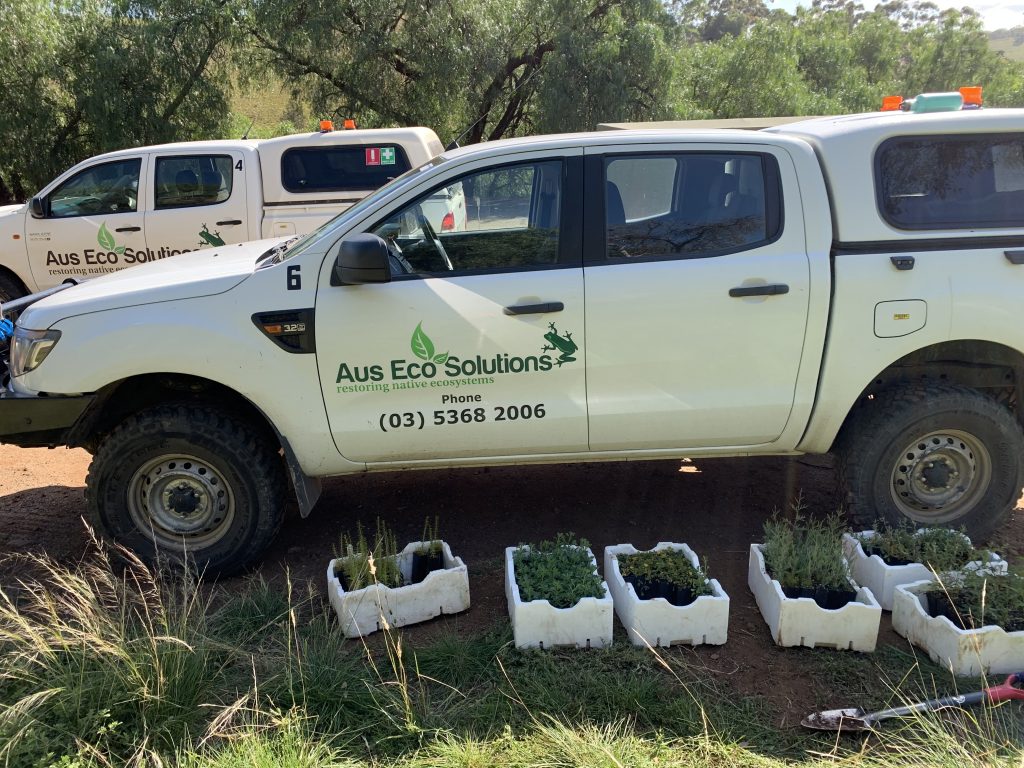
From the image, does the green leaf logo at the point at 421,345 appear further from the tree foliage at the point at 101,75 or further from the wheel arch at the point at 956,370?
the tree foliage at the point at 101,75

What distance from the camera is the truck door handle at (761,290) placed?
380 cm

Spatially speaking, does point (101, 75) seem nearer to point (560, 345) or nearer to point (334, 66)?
point (334, 66)

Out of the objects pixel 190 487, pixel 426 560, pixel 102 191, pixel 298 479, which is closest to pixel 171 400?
pixel 190 487

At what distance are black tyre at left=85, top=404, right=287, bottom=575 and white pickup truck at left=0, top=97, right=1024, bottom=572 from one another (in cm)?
1

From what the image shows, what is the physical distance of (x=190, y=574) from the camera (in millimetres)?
3986

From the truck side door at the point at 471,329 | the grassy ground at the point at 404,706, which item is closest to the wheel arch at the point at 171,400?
the truck side door at the point at 471,329

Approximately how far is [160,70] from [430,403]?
1320 centimetres

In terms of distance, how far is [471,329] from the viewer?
379 cm

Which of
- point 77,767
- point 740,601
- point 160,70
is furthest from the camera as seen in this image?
point 160,70

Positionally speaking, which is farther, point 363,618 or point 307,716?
point 363,618

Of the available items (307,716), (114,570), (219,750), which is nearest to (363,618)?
(307,716)

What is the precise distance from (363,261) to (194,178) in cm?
576

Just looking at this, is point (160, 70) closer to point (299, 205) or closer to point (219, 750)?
point (299, 205)

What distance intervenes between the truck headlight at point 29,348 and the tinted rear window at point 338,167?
481 cm
